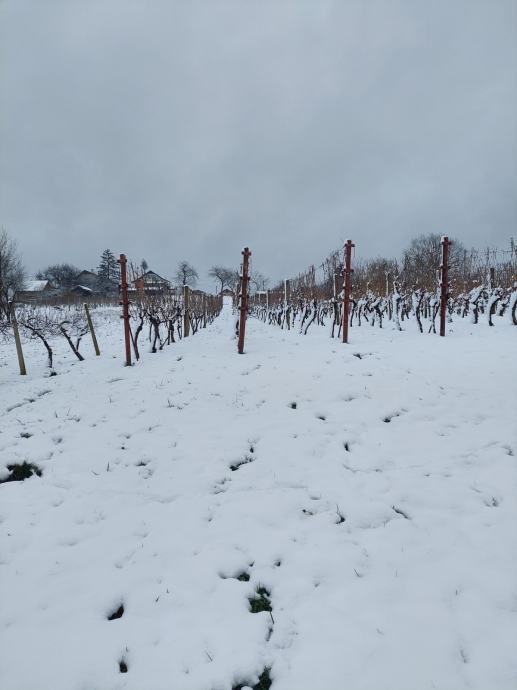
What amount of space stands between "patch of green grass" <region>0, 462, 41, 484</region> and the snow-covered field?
4.1 inches

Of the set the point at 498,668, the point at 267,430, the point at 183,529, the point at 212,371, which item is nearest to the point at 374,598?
the point at 498,668

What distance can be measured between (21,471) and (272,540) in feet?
12.5

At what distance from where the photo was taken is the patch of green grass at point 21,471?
448 cm

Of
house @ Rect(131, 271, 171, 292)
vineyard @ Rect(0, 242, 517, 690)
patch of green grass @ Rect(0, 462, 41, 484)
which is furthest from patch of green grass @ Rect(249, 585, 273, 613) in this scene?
house @ Rect(131, 271, 171, 292)

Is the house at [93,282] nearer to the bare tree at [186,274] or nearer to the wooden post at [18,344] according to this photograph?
the bare tree at [186,274]

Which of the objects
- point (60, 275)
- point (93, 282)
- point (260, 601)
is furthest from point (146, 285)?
point (60, 275)

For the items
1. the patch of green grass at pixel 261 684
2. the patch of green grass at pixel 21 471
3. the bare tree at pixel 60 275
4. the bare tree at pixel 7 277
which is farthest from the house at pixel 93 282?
the patch of green grass at pixel 261 684

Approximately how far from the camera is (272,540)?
10.3 feet

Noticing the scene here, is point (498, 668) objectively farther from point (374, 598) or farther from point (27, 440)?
point (27, 440)

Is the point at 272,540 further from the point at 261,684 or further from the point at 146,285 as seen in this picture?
the point at 146,285

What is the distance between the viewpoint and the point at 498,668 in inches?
78.2

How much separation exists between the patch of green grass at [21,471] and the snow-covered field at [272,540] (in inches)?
4.1

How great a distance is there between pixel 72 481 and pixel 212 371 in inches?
168

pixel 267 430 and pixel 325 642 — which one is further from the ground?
pixel 267 430
